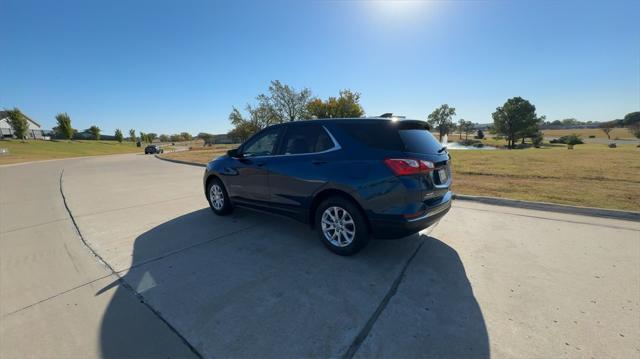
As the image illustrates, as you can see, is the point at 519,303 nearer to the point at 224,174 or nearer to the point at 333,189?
the point at 333,189

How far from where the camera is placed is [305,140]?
12.9 feet

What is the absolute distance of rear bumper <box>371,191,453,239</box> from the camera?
10.1ft

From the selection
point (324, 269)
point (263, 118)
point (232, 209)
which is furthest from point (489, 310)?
point (263, 118)

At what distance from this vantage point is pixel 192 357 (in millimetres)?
1945

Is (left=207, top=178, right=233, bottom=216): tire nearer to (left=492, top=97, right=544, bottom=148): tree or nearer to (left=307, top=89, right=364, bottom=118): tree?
(left=307, top=89, right=364, bottom=118): tree

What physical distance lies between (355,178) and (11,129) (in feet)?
289

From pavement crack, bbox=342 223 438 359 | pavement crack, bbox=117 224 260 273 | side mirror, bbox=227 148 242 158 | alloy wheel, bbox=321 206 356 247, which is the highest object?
side mirror, bbox=227 148 242 158

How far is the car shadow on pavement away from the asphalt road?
1 cm

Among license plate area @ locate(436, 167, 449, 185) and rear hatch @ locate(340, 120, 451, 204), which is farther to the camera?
license plate area @ locate(436, 167, 449, 185)

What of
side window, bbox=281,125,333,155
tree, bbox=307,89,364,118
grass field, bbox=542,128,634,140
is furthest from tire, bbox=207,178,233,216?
grass field, bbox=542,128,634,140

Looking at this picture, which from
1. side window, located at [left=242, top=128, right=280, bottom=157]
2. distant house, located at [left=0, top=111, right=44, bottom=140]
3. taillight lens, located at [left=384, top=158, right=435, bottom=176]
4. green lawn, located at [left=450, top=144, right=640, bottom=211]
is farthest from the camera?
distant house, located at [left=0, top=111, right=44, bottom=140]

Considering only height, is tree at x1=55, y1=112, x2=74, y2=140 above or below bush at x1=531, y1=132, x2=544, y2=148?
above

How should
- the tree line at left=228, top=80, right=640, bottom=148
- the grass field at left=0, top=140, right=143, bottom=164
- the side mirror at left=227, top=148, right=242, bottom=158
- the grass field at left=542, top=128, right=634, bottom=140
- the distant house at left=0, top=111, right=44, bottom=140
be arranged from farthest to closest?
the grass field at left=542, top=128, right=634, bottom=140
the distant house at left=0, top=111, right=44, bottom=140
the tree line at left=228, top=80, right=640, bottom=148
the grass field at left=0, top=140, right=143, bottom=164
the side mirror at left=227, top=148, right=242, bottom=158

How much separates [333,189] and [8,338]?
10.4 ft
